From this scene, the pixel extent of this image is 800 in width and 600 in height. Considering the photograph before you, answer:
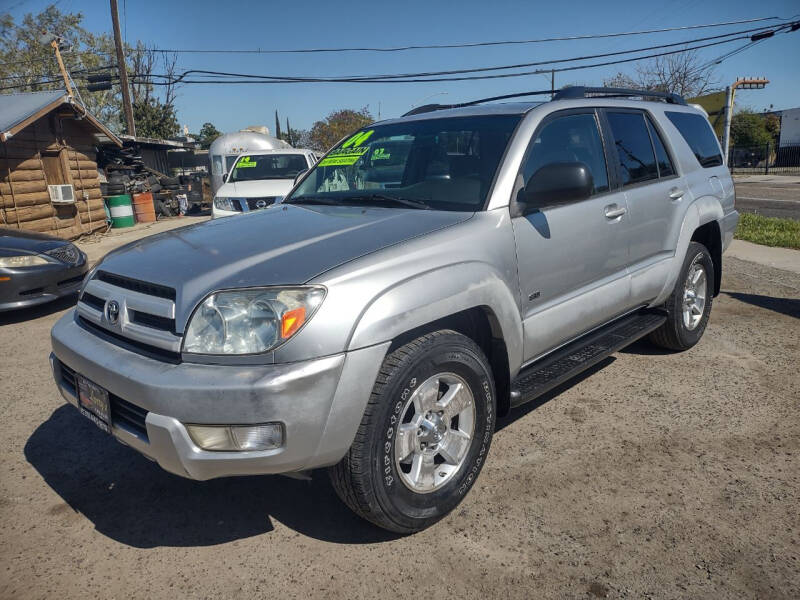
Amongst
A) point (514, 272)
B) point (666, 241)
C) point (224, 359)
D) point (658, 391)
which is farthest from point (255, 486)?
point (666, 241)

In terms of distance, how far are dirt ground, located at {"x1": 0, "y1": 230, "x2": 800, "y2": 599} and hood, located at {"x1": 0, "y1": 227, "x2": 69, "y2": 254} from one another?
359 centimetres

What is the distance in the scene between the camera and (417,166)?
11.6ft

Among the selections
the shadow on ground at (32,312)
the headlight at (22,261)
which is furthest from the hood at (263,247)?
the shadow on ground at (32,312)

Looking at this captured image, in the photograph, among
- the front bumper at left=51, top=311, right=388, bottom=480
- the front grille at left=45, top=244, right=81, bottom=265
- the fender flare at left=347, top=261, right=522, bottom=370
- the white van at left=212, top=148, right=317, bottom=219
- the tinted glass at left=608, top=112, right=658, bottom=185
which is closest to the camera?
the front bumper at left=51, top=311, right=388, bottom=480

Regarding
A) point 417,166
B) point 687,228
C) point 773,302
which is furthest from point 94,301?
point 773,302

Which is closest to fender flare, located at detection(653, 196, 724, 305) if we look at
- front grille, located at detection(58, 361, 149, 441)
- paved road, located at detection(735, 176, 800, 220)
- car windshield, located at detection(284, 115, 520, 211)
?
car windshield, located at detection(284, 115, 520, 211)

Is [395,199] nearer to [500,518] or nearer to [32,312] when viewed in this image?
[500,518]

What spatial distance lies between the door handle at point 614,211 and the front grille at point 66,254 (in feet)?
20.8

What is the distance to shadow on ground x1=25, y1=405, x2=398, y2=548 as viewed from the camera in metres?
2.74

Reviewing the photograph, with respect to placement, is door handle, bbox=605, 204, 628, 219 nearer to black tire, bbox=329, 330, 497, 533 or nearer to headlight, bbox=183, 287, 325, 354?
black tire, bbox=329, 330, 497, 533

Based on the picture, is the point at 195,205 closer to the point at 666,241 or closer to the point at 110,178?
the point at 110,178

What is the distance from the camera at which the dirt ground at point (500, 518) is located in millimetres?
2381

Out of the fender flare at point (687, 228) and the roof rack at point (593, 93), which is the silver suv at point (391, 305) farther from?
the fender flare at point (687, 228)

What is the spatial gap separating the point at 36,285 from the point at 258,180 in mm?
5681
